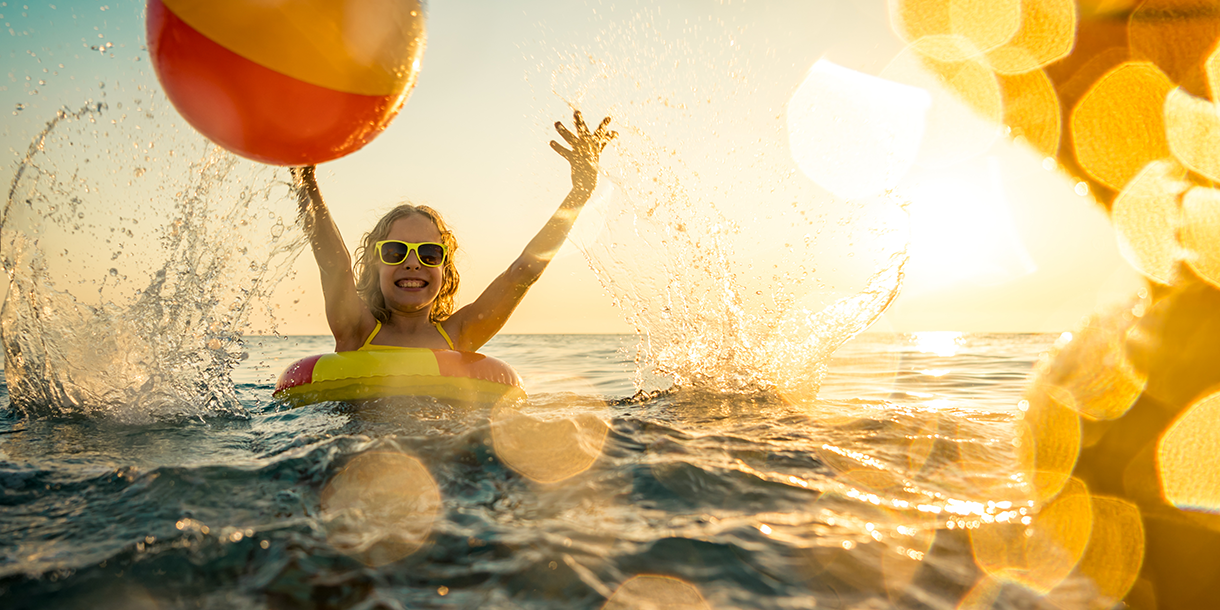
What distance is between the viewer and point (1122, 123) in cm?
224

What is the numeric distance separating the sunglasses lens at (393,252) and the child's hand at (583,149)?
1.53 metres

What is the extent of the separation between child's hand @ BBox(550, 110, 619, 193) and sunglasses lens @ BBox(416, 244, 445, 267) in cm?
131

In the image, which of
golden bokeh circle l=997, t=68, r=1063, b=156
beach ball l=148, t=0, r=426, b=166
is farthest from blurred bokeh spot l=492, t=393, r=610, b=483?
golden bokeh circle l=997, t=68, r=1063, b=156

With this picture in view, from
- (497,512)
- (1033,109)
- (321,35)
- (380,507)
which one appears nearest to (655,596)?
(497,512)

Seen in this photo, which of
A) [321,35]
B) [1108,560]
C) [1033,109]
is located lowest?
[1108,560]

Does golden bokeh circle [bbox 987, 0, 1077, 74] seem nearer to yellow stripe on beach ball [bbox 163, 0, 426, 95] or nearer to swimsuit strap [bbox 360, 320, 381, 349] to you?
yellow stripe on beach ball [bbox 163, 0, 426, 95]

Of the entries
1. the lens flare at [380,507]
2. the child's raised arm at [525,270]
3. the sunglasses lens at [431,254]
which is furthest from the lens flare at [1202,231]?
the sunglasses lens at [431,254]

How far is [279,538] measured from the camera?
6.10 ft

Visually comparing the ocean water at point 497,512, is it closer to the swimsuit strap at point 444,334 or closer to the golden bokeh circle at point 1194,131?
the golden bokeh circle at point 1194,131

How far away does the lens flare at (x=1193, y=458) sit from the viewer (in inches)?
74.4

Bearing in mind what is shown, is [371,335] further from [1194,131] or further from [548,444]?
[1194,131]

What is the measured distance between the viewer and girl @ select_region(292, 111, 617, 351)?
4797 mm

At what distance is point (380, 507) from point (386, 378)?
96.0 inches

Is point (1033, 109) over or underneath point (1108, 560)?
over
